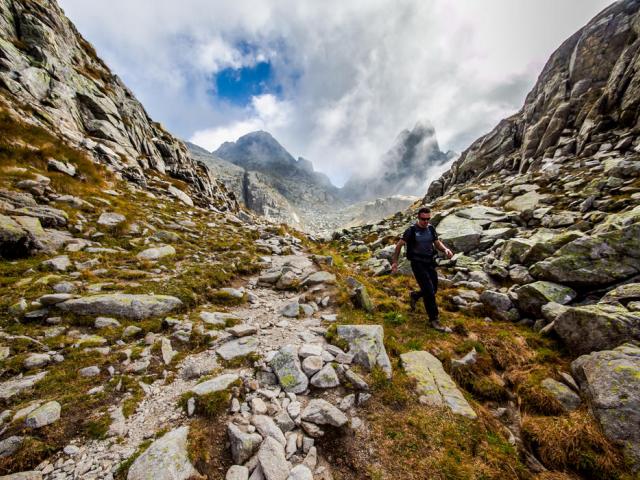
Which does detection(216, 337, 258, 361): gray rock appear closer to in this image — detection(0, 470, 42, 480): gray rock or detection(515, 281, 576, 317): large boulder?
detection(0, 470, 42, 480): gray rock

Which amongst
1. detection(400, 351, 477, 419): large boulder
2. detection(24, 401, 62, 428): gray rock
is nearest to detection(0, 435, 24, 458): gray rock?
detection(24, 401, 62, 428): gray rock

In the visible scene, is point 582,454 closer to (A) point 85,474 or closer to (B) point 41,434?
(A) point 85,474

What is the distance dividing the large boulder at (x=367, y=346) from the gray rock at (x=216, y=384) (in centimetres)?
274

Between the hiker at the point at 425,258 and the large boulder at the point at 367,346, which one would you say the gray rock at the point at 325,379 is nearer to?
the large boulder at the point at 367,346

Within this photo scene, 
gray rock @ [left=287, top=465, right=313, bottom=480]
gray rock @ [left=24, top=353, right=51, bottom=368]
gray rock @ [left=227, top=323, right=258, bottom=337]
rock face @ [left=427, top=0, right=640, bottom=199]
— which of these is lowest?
gray rock @ [left=287, top=465, right=313, bottom=480]

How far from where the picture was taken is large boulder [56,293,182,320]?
629cm

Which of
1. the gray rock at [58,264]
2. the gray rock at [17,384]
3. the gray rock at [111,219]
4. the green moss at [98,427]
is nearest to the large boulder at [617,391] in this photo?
the green moss at [98,427]

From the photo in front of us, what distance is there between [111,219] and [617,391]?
18.8 meters

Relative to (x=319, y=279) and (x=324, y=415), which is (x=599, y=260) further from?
(x=324, y=415)

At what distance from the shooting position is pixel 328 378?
201 inches

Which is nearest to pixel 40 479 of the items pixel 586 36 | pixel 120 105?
pixel 120 105

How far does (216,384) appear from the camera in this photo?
4.67 meters

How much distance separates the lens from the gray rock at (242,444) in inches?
140

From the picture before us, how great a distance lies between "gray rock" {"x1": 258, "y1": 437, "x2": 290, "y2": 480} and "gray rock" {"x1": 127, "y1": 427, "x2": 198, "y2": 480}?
35.0 inches
